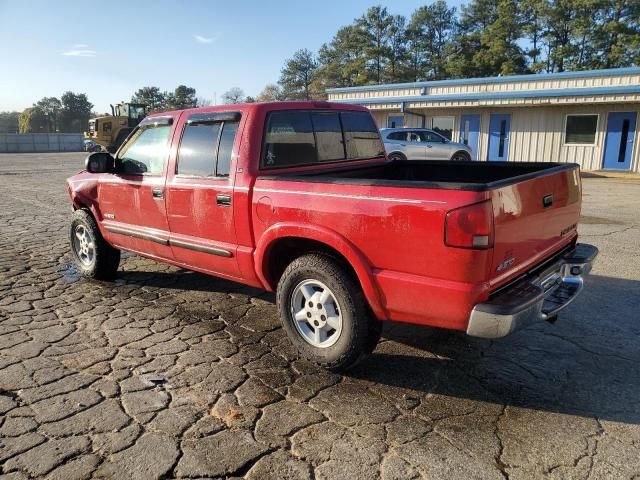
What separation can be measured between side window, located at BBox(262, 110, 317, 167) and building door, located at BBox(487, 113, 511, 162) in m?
19.1

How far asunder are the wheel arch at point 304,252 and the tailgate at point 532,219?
757 mm

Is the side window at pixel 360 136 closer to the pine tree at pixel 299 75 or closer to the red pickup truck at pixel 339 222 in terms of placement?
the red pickup truck at pixel 339 222

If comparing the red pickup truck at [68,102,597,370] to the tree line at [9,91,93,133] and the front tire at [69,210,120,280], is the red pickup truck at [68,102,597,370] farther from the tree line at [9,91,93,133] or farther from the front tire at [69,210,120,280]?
the tree line at [9,91,93,133]

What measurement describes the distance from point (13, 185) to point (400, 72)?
50.5 m

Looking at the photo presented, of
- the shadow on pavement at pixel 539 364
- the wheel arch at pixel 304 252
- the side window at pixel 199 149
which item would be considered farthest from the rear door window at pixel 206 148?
the shadow on pavement at pixel 539 364

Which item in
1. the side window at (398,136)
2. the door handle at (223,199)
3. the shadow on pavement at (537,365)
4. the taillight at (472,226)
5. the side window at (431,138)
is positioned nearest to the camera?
the taillight at (472,226)

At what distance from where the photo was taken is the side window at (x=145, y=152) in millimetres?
4695

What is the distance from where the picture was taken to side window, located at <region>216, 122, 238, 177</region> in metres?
4.04

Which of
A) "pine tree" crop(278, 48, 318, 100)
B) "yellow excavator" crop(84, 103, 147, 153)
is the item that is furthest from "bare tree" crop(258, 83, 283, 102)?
"yellow excavator" crop(84, 103, 147, 153)

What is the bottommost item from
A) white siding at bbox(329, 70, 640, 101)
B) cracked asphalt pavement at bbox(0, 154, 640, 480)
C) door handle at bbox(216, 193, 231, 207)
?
cracked asphalt pavement at bbox(0, 154, 640, 480)

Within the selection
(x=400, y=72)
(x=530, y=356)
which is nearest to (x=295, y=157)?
(x=530, y=356)

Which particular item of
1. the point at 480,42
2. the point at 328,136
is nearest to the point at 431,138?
the point at 328,136

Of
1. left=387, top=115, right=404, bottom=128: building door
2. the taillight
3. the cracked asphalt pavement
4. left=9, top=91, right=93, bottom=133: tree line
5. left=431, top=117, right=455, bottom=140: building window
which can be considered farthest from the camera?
left=9, top=91, right=93, bottom=133: tree line

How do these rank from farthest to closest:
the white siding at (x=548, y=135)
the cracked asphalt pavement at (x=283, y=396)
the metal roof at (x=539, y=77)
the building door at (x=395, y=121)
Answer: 1. the building door at (x=395, y=121)
2. the white siding at (x=548, y=135)
3. the metal roof at (x=539, y=77)
4. the cracked asphalt pavement at (x=283, y=396)
